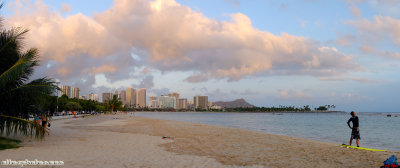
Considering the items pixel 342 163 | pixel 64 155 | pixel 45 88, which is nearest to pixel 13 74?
pixel 45 88

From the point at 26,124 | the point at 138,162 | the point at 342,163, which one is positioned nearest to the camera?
the point at 138,162

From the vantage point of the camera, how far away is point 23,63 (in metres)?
9.60

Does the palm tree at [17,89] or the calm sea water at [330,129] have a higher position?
the palm tree at [17,89]

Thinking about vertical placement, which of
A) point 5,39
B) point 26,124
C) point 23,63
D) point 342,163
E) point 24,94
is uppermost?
point 5,39

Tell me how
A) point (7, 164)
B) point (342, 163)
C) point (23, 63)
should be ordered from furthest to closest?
point (23, 63) < point (342, 163) < point (7, 164)

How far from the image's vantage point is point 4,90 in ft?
36.5

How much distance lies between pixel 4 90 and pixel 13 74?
2.31 meters

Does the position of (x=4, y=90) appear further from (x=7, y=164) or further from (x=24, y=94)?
(x=7, y=164)

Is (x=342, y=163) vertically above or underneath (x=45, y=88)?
underneath

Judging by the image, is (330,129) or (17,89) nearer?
(17,89)

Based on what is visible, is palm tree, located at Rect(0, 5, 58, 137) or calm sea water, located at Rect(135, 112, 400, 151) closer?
palm tree, located at Rect(0, 5, 58, 137)

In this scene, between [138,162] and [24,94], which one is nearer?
[138,162]

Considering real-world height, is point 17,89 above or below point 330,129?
above

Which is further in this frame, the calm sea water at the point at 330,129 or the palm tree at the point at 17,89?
the calm sea water at the point at 330,129
